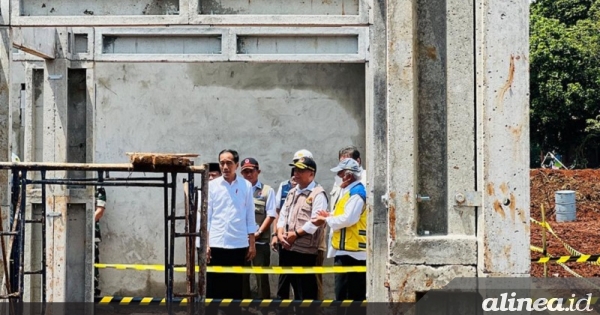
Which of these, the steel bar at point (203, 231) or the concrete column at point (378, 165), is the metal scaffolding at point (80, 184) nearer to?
the steel bar at point (203, 231)

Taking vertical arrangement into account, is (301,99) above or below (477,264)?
above

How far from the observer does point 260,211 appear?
12844mm

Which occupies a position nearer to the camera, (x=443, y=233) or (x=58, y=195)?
(x=443, y=233)

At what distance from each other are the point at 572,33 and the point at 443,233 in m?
33.6

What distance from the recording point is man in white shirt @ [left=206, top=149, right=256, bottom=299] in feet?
36.8

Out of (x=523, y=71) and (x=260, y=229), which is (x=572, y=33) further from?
(x=523, y=71)

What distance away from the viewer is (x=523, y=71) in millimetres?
6605

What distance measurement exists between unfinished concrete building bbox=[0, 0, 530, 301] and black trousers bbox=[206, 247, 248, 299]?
1.43m

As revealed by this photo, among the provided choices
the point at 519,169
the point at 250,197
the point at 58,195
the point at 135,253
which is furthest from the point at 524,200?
the point at 135,253

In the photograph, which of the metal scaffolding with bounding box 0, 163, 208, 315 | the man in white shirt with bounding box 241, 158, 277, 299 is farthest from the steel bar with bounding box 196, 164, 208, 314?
the man in white shirt with bounding box 241, 158, 277, 299

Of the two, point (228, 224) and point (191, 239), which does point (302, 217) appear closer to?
point (228, 224)

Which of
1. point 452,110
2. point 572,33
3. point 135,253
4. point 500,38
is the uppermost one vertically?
point 572,33

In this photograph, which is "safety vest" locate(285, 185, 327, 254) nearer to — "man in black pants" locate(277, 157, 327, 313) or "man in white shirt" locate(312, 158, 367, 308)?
"man in black pants" locate(277, 157, 327, 313)

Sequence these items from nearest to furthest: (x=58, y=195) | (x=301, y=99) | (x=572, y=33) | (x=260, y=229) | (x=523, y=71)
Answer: (x=523, y=71) < (x=58, y=195) < (x=260, y=229) < (x=301, y=99) < (x=572, y=33)
